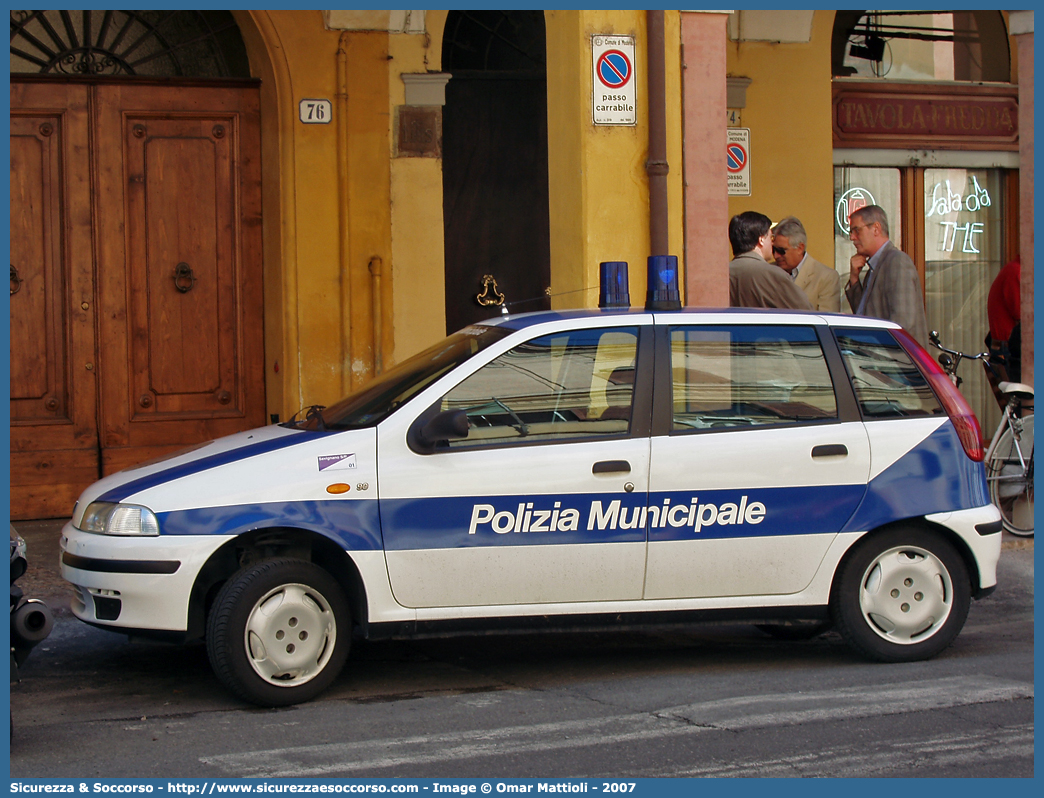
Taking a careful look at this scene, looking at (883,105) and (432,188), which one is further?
(883,105)

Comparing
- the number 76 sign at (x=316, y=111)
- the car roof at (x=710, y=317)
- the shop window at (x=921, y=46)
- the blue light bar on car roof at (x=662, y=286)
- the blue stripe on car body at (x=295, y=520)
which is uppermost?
the shop window at (x=921, y=46)

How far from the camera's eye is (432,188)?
33.6 ft

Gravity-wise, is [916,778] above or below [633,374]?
below

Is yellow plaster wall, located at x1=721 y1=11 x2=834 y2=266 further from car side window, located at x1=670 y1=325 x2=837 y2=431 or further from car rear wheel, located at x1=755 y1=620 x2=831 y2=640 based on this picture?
car side window, located at x1=670 y1=325 x2=837 y2=431

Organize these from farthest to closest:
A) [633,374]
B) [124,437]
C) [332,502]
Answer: [124,437], [633,374], [332,502]

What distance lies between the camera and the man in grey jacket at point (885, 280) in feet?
26.1

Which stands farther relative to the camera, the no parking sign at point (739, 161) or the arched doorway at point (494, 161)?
the arched doorway at point (494, 161)

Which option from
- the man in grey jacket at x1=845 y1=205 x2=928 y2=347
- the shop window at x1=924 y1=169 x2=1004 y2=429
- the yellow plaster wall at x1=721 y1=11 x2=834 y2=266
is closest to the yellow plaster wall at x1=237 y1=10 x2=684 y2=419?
the yellow plaster wall at x1=721 y1=11 x2=834 y2=266

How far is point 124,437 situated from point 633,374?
17.2 feet

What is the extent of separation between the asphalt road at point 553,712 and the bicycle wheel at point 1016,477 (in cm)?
219

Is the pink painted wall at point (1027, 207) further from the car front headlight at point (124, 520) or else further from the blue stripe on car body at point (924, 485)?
the car front headlight at point (124, 520)

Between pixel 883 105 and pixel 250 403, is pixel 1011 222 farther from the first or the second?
pixel 250 403

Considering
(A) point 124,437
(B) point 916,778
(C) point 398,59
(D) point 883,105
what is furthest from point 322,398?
(B) point 916,778

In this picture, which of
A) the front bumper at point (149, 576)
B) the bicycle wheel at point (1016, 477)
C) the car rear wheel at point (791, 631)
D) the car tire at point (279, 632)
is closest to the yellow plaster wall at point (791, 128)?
the bicycle wheel at point (1016, 477)
